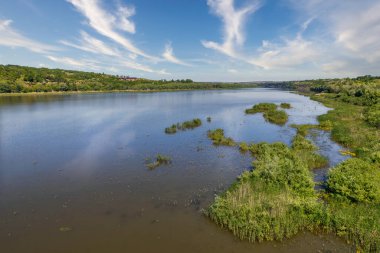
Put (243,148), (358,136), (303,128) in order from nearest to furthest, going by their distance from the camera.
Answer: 1. (243,148)
2. (358,136)
3. (303,128)

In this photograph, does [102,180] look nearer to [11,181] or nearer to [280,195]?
[11,181]

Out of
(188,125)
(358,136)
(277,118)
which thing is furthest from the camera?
(277,118)

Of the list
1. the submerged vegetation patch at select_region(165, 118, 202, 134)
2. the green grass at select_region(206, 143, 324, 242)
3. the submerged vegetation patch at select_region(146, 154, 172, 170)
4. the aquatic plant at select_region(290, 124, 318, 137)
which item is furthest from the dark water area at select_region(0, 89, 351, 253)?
the submerged vegetation patch at select_region(165, 118, 202, 134)

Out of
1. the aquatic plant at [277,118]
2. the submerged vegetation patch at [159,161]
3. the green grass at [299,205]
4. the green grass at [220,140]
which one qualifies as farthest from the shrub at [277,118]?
the submerged vegetation patch at [159,161]

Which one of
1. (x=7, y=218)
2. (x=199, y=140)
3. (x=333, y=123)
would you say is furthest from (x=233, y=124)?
(x=7, y=218)

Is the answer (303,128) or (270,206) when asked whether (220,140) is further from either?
(270,206)

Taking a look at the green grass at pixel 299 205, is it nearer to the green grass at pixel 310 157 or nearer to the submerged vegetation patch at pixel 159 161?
the green grass at pixel 310 157

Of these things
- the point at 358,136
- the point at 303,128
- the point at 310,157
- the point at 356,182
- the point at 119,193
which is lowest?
the point at 119,193

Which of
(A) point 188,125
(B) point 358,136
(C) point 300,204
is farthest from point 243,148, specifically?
(B) point 358,136
